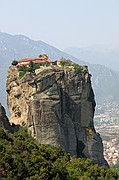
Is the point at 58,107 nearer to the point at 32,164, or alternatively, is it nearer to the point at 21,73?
the point at 21,73

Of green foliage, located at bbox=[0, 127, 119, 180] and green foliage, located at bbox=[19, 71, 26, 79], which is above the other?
green foliage, located at bbox=[19, 71, 26, 79]

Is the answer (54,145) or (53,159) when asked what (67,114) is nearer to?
(54,145)

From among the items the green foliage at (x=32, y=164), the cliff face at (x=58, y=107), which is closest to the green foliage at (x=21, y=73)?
the cliff face at (x=58, y=107)

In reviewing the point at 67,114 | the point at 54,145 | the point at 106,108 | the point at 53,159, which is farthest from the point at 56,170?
the point at 106,108

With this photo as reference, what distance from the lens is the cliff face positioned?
24.7 m

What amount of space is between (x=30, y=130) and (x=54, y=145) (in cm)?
173

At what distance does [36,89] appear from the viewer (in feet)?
81.9

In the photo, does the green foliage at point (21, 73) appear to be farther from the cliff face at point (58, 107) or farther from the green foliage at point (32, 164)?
the green foliage at point (32, 164)

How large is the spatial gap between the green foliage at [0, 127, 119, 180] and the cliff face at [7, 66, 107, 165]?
2.59 m

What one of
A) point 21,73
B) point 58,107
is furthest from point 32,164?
point 21,73

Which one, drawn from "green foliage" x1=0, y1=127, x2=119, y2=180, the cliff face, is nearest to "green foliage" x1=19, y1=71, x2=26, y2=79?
the cliff face

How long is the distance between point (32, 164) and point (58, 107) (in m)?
8.15

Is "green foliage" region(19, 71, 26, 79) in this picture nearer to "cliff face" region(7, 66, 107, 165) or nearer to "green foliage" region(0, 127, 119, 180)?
"cliff face" region(7, 66, 107, 165)

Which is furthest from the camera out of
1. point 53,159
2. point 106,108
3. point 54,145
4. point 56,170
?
point 106,108
